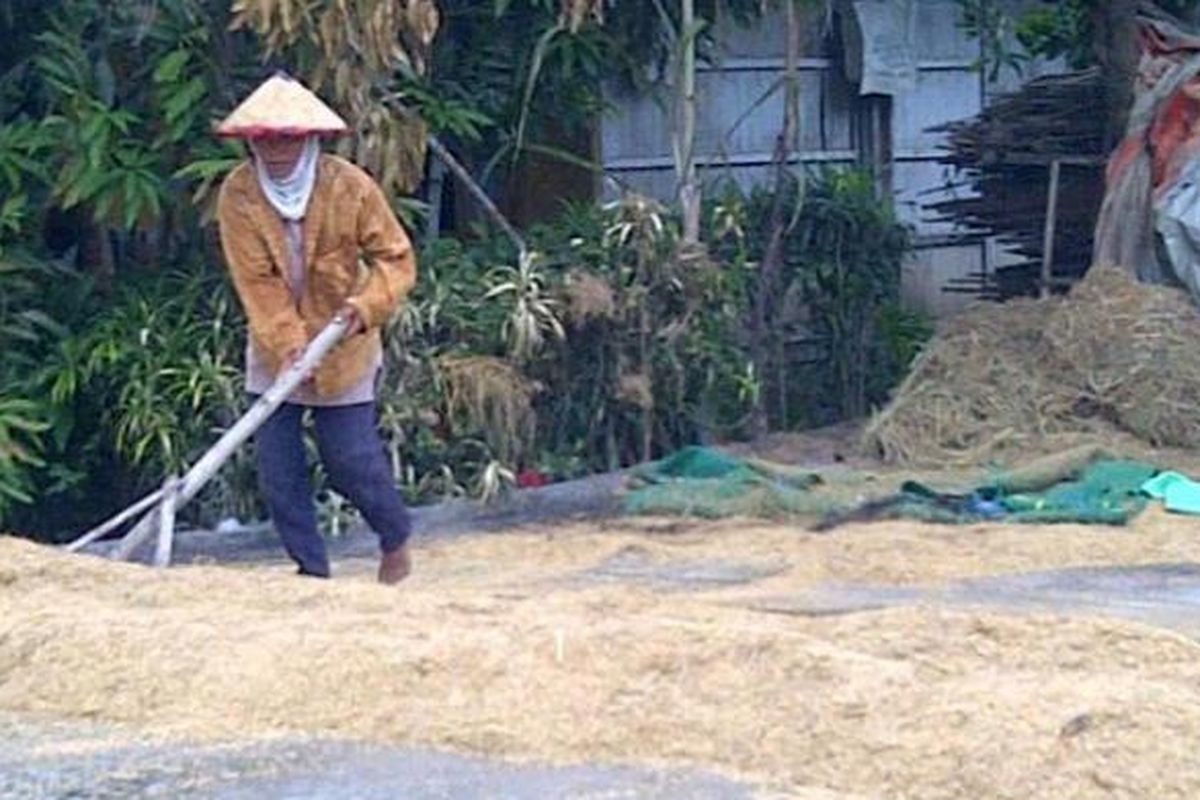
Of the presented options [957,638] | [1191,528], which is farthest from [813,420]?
[957,638]

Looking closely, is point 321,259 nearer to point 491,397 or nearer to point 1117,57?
point 491,397

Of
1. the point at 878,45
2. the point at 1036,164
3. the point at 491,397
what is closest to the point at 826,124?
the point at 878,45

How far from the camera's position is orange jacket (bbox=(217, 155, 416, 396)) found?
855 cm

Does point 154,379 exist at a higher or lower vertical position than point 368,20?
A: lower

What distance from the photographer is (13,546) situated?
7633 mm

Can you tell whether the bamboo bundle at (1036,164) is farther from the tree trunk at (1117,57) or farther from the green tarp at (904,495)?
the green tarp at (904,495)

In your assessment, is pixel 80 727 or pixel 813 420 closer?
pixel 80 727

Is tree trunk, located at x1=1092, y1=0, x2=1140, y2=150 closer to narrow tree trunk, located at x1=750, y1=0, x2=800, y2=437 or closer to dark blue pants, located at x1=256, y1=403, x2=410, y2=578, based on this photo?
narrow tree trunk, located at x1=750, y1=0, x2=800, y2=437

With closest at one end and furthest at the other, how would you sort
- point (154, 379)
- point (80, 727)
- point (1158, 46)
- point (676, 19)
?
1. point (80, 727)
2. point (154, 379)
3. point (676, 19)
4. point (1158, 46)

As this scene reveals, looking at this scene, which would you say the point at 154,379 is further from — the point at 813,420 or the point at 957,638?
the point at 957,638

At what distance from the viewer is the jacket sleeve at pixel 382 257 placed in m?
8.49

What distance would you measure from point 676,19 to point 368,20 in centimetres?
246

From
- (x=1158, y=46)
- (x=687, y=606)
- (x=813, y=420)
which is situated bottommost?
(x=813, y=420)

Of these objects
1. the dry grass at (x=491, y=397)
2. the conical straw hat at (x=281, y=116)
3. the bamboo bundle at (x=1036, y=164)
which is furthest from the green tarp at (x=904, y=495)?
the bamboo bundle at (x=1036, y=164)
